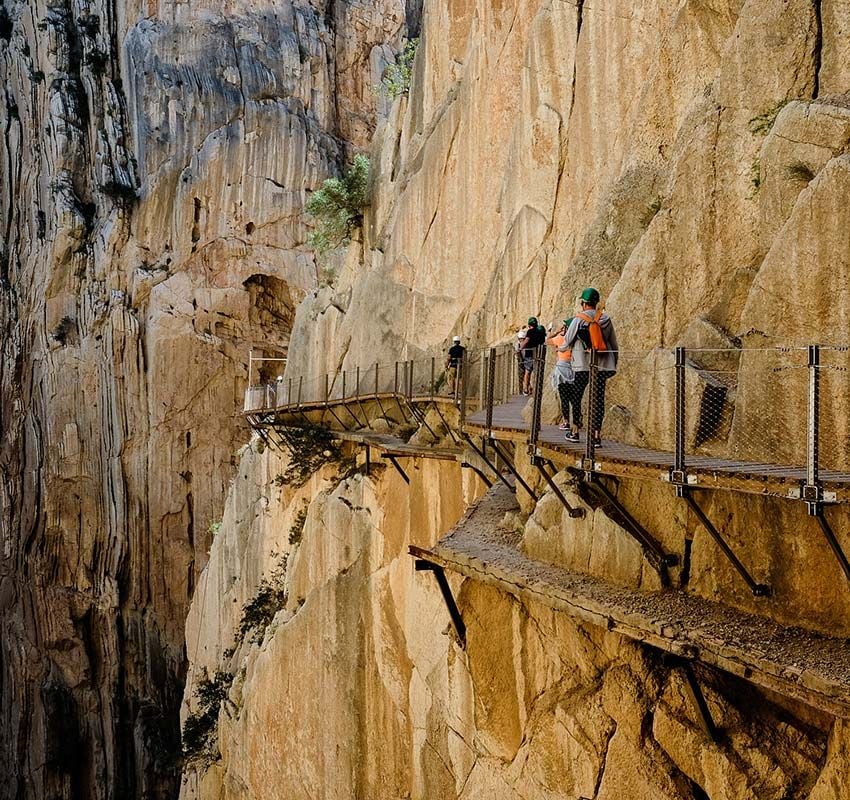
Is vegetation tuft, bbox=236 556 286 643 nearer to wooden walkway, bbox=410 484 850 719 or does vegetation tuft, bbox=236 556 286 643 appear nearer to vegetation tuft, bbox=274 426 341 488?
vegetation tuft, bbox=274 426 341 488

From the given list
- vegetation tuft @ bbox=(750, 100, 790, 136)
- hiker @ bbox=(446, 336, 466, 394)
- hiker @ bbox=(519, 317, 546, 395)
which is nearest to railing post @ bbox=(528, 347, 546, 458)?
vegetation tuft @ bbox=(750, 100, 790, 136)

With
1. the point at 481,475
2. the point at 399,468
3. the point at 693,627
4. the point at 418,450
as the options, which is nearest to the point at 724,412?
the point at 693,627

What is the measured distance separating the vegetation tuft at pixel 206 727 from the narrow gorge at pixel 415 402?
0.32ft

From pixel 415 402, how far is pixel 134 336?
2425 cm

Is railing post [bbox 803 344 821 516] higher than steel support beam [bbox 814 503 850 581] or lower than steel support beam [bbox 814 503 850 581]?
higher

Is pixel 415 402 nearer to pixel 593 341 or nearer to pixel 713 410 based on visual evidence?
pixel 593 341

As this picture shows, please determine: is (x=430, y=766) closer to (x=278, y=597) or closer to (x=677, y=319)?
(x=677, y=319)

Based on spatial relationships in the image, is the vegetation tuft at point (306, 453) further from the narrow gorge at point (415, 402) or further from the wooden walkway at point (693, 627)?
the wooden walkway at point (693, 627)

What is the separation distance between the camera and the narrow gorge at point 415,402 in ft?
15.1

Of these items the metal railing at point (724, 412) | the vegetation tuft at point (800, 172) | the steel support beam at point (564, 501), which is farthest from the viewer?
the steel support beam at point (564, 501)

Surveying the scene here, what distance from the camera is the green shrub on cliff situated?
21453 millimetres

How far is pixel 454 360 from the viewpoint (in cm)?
1219

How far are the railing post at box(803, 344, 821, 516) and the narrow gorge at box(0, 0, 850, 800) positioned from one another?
0.09 ft

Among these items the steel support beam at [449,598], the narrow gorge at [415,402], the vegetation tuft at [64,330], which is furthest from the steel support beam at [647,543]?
the vegetation tuft at [64,330]
